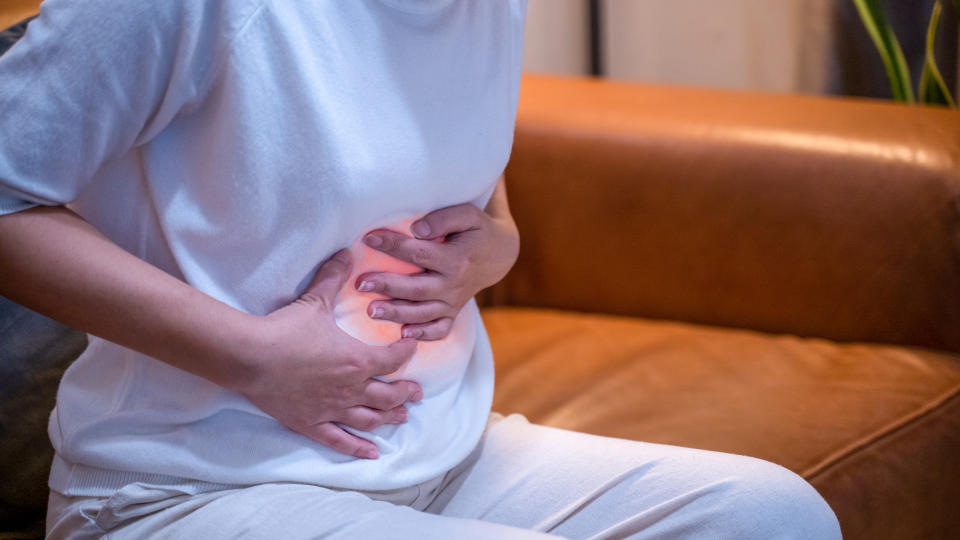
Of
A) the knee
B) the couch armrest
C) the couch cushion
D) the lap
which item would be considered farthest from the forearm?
the couch armrest

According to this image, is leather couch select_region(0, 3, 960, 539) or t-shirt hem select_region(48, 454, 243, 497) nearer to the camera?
t-shirt hem select_region(48, 454, 243, 497)

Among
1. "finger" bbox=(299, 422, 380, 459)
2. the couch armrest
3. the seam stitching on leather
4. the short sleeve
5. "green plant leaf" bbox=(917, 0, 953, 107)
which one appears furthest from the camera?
"green plant leaf" bbox=(917, 0, 953, 107)

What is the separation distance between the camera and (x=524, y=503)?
77cm

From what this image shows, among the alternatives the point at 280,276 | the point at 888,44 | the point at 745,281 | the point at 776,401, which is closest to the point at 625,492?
the point at 280,276

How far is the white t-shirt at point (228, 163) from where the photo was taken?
60 centimetres

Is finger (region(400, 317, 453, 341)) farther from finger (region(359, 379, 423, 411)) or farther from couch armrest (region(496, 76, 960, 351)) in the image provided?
couch armrest (region(496, 76, 960, 351))

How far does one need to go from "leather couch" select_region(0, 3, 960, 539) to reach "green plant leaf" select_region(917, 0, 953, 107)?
426 mm

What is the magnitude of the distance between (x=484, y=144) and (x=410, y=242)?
3.9 inches

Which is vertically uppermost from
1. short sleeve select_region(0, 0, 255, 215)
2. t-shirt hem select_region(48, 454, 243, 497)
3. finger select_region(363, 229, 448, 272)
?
short sleeve select_region(0, 0, 255, 215)

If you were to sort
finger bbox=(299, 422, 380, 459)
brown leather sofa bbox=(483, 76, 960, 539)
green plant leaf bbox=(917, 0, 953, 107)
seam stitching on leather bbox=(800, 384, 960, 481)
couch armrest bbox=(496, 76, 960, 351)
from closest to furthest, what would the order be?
finger bbox=(299, 422, 380, 459) < seam stitching on leather bbox=(800, 384, 960, 481) < brown leather sofa bbox=(483, 76, 960, 539) < couch armrest bbox=(496, 76, 960, 351) < green plant leaf bbox=(917, 0, 953, 107)

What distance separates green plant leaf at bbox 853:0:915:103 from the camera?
173cm

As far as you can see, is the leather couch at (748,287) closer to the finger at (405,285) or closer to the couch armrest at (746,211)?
the couch armrest at (746,211)

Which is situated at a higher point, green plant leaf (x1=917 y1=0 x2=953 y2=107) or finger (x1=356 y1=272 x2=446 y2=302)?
finger (x1=356 y1=272 x2=446 y2=302)

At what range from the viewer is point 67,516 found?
694 mm
